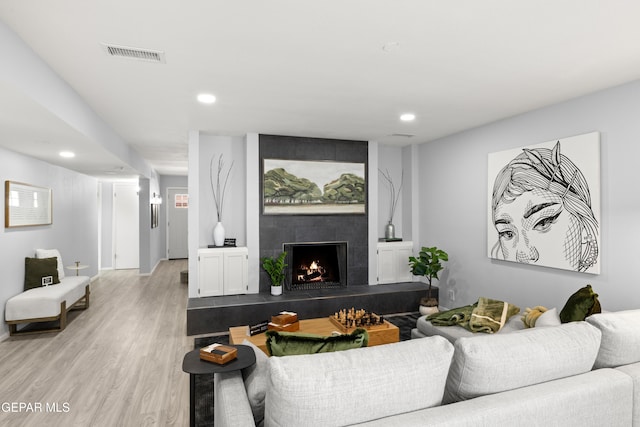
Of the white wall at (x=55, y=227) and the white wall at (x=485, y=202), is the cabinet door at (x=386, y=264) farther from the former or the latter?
the white wall at (x=55, y=227)

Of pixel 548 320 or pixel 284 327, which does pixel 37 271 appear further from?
pixel 548 320

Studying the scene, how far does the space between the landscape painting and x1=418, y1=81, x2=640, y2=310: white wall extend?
1155mm

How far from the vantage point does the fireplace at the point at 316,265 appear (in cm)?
535

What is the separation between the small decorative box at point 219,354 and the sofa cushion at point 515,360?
3.37 feet

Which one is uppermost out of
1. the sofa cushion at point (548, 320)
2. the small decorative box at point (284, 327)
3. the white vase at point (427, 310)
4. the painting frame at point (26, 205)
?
→ the painting frame at point (26, 205)

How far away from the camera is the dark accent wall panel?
519cm

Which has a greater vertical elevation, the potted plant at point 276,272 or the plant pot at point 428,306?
the potted plant at point 276,272

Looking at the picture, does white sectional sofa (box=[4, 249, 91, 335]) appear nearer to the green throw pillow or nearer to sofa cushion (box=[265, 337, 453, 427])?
sofa cushion (box=[265, 337, 453, 427])

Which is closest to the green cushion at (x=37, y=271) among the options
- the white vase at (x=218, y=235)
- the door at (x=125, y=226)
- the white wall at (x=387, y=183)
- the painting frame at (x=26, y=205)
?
the painting frame at (x=26, y=205)

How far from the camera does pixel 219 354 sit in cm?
176

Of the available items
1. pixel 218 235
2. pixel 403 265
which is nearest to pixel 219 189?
pixel 218 235

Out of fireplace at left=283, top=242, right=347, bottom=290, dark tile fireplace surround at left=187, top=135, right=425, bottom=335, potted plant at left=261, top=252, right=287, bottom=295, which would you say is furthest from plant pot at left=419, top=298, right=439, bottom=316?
potted plant at left=261, top=252, right=287, bottom=295

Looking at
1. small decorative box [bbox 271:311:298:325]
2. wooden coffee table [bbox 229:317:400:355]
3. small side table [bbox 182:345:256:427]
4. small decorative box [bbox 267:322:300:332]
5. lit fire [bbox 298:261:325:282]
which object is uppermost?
small side table [bbox 182:345:256:427]

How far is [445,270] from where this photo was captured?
532 centimetres
